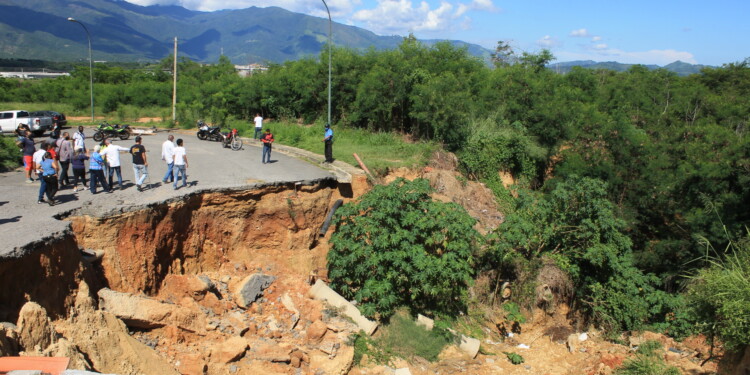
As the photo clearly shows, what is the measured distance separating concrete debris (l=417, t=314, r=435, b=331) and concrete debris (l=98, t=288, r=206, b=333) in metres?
4.75

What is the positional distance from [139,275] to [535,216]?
33.2 ft

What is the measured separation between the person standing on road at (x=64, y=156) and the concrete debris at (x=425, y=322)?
904 centimetres

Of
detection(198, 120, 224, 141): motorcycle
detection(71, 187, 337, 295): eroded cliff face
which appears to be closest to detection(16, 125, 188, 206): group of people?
detection(71, 187, 337, 295): eroded cliff face

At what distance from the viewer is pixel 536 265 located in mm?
13352

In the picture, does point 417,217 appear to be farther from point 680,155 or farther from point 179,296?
point 680,155

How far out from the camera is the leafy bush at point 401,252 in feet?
34.7

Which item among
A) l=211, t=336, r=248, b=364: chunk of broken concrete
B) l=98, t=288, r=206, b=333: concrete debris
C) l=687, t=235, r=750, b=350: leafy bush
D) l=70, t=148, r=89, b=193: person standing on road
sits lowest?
l=211, t=336, r=248, b=364: chunk of broken concrete

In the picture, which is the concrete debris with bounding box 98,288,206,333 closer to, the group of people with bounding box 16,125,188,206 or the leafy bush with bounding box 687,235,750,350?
the group of people with bounding box 16,125,188,206

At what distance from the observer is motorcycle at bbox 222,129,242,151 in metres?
17.9

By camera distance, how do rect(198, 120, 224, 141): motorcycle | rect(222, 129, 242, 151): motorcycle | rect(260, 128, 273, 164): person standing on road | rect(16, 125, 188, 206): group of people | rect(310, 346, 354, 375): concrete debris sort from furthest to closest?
rect(198, 120, 224, 141): motorcycle → rect(222, 129, 242, 151): motorcycle → rect(260, 128, 273, 164): person standing on road → rect(16, 125, 188, 206): group of people → rect(310, 346, 354, 375): concrete debris

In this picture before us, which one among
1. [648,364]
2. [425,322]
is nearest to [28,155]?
[425,322]

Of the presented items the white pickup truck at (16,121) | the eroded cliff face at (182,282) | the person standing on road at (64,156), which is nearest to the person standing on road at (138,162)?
the eroded cliff face at (182,282)

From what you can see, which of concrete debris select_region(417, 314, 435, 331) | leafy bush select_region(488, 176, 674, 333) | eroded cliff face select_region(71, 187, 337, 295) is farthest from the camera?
leafy bush select_region(488, 176, 674, 333)

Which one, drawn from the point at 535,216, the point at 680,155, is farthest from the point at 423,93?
the point at 680,155
